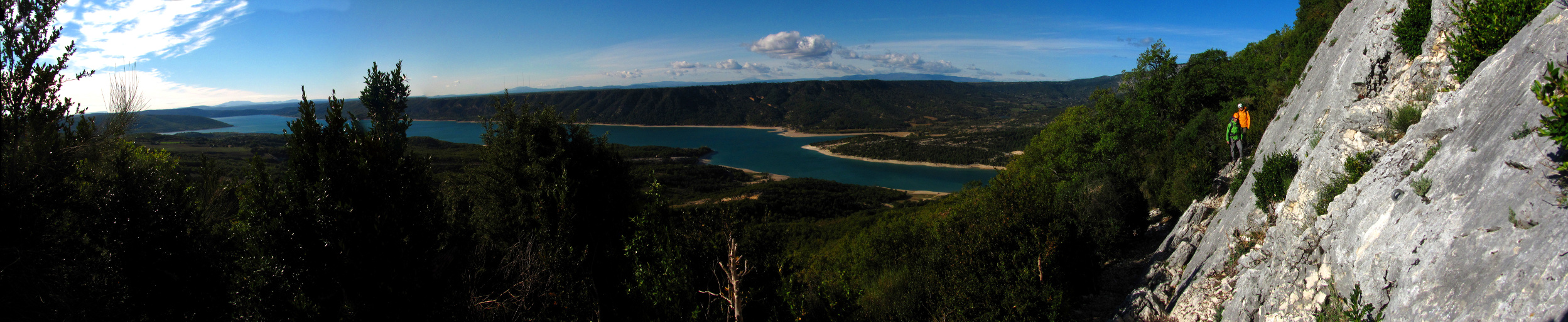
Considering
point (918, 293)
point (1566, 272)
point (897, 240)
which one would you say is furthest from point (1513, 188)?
point (897, 240)

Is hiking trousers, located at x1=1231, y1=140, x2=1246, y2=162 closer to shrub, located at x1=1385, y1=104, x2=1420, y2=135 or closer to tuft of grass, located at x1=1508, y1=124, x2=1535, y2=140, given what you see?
shrub, located at x1=1385, y1=104, x2=1420, y2=135

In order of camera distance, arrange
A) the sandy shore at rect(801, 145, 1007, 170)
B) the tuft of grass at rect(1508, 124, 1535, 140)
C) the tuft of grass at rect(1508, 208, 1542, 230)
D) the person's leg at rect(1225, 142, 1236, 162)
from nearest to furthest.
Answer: the tuft of grass at rect(1508, 208, 1542, 230) < the tuft of grass at rect(1508, 124, 1535, 140) < the person's leg at rect(1225, 142, 1236, 162) < the sandy shore at rect(801, 145, 1007, 170)

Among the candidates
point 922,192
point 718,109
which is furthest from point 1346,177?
point 718,109

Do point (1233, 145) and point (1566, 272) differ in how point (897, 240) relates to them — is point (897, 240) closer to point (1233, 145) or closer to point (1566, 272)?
point (1233, 145)

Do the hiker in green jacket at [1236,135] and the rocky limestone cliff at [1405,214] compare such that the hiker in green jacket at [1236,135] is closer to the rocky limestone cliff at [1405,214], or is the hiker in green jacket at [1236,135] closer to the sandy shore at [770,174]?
the rocky limestone cliff at [1405,214]

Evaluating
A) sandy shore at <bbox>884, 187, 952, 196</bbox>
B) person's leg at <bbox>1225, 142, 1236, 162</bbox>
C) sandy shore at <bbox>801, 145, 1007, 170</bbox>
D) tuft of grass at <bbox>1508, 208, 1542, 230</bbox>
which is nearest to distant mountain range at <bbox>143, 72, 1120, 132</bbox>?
sandy shore at <bbox>801, 145, 1007, 170</bbox>
